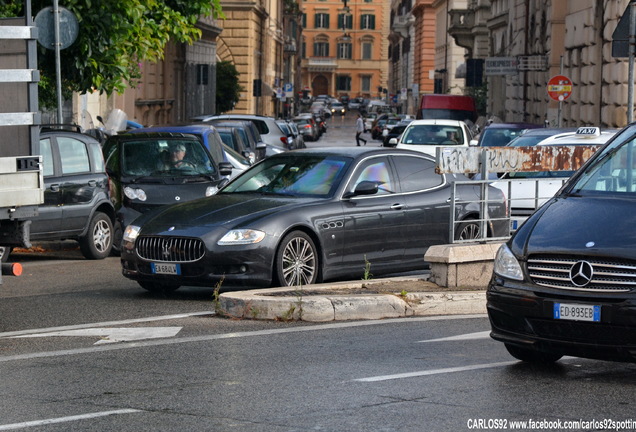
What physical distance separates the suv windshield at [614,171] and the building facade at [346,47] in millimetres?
167710

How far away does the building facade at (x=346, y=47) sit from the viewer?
177m

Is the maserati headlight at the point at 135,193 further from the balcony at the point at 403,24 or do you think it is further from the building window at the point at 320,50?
the building window at the point at 320,50

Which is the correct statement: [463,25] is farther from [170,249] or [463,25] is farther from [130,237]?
[170,249]

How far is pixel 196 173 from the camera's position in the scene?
18.4m

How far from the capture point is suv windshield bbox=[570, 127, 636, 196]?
880 cm

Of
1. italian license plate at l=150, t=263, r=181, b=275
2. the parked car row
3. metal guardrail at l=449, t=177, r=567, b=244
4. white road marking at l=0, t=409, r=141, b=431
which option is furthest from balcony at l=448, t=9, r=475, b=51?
white road marking at l=0, t=409, r=141, b=431

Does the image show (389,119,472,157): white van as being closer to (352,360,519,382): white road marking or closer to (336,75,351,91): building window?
(352,360,519,382): white road marking

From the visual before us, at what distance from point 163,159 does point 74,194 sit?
1.69 m

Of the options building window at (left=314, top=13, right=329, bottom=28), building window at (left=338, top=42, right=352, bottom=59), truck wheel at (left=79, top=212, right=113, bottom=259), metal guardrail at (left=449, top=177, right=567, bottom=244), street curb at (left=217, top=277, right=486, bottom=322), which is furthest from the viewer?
building window at (left=314, top=13, right=329, bottom=28)

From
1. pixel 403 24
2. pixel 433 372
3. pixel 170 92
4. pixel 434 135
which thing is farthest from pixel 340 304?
pixel 403 24

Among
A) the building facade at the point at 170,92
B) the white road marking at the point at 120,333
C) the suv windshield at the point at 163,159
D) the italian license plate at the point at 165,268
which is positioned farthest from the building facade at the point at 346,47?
the white road marking at the point at 120,333

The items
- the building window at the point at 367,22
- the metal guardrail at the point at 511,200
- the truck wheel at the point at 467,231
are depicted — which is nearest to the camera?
the metal guardrail at the point at 511,200

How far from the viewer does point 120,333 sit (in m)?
10.4

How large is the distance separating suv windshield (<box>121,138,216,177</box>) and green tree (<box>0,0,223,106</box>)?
8.10 feet
